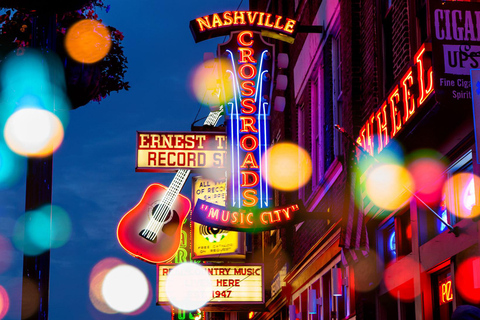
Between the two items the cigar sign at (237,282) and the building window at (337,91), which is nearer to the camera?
the building window at (337,91)

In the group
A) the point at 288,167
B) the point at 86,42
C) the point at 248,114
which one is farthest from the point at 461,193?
the point at 288,167

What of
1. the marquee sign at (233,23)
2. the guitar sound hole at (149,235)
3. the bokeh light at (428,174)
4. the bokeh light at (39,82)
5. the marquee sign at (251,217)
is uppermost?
the marquee sign at (233,23)

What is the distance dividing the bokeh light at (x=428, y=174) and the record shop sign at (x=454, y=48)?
1.84m

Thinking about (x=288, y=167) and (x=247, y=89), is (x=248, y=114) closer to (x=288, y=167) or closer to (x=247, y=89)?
(x=247, y=89)

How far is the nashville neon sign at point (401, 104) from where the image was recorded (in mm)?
7789

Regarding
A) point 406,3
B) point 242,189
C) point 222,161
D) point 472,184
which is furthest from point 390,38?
point 222,161

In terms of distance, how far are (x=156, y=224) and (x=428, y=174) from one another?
14610 millimetres

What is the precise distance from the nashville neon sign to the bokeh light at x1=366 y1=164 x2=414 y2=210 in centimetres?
38

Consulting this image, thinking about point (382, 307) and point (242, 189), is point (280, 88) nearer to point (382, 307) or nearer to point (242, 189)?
point (242, 189)

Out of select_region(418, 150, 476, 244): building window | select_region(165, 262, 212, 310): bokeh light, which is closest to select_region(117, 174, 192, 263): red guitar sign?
select_region(165, 262, 212, 310): bokeh light

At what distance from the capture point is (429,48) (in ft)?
25.3

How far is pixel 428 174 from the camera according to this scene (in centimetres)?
949

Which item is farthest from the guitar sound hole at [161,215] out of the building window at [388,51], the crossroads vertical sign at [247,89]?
the building window at [388,51]

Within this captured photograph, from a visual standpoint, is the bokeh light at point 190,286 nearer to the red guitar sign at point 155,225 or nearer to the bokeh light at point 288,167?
the red guitar sign at point 155,225
